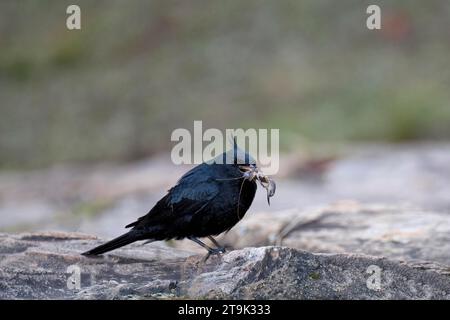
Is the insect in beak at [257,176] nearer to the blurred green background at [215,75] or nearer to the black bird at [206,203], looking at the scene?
the black bird at [206,203]

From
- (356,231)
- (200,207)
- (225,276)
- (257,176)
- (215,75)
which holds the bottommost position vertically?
(356,231)

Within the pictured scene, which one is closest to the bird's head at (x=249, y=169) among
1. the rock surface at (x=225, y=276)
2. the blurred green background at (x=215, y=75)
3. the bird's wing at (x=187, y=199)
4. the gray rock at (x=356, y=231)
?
the bird's wing at (x=187, y=199)

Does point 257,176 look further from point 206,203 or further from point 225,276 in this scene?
point 225,276

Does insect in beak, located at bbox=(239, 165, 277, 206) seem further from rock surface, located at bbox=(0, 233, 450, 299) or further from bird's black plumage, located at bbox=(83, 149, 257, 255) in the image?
rock surface, located at bbox=(0, 233, 450, 299)

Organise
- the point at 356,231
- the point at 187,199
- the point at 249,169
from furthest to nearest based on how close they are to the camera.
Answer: the point at 356,231 < the point at 187,199 < the point at 249,169

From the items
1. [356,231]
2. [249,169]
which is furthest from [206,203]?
[356,231]

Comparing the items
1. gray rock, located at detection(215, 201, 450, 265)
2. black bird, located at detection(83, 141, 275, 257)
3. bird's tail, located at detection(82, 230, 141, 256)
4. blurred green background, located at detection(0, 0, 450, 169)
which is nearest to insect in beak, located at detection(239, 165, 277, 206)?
black bird, located at detection(83, 141, 275, 257)
